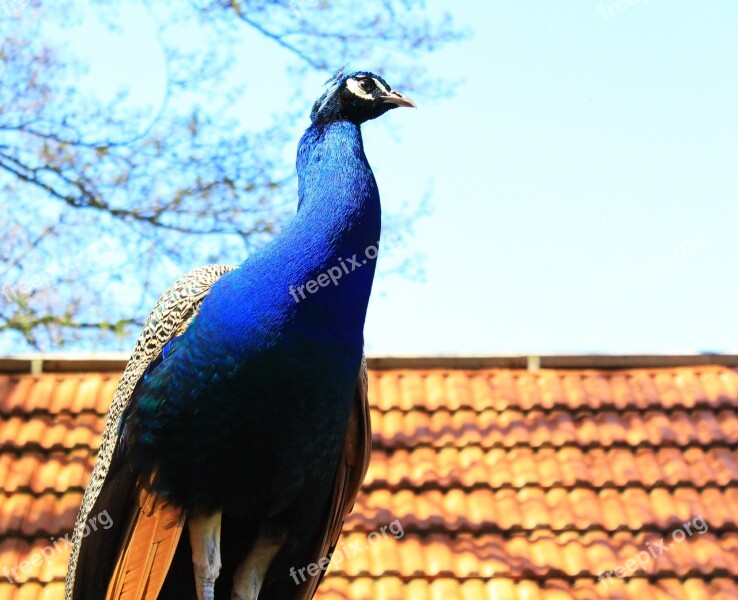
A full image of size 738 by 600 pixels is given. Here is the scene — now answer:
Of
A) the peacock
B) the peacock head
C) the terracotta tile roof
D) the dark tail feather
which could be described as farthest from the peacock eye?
the terracotta tile roof

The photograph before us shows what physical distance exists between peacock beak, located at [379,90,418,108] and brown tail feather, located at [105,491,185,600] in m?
1.30

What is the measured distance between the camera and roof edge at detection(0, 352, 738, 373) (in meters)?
5.25


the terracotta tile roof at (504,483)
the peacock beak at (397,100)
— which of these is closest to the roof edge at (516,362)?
the terracotta tile roof at (504,483)

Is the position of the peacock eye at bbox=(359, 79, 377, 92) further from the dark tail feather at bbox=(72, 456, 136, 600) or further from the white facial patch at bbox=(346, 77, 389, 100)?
the dark tail feather at bbox=(72, 456, 136, 600)

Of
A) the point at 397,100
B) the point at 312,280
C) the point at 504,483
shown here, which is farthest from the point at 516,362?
the point at 312,280

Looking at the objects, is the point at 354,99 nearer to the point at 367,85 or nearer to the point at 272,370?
the point at 367,85

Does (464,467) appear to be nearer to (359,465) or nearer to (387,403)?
(387,403)

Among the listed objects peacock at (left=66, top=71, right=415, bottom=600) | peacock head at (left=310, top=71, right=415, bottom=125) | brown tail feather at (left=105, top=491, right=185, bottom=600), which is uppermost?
peacock head at (left=310, top=71, right=415, bottom=125)

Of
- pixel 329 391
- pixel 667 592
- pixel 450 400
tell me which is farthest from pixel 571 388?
pixel 329 391

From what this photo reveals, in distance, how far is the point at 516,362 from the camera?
17.6 ft

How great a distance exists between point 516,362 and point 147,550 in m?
2.99

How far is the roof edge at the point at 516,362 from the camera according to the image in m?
5.25

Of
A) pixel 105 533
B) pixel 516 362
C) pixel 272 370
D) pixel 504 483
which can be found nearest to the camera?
pixel 272 370

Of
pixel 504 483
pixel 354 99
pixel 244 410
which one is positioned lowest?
pixel 244 410
